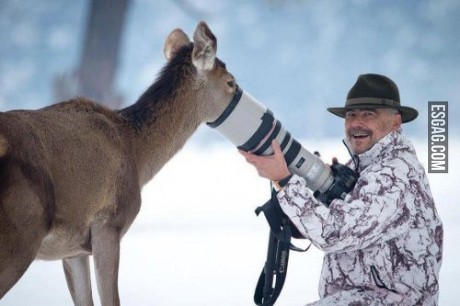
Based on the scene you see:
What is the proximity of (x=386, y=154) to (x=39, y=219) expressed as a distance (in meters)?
1.73

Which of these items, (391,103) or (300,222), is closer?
(300,222)

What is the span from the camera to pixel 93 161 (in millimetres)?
3637

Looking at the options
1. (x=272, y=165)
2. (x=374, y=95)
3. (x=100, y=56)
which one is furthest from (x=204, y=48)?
(x=100, y=56)

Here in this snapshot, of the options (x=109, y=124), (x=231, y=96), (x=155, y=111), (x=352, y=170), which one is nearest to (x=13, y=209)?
(x=109, y=124)

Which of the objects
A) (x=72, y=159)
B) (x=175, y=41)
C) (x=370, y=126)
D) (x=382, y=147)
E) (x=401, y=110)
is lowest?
(x=72, y=159)

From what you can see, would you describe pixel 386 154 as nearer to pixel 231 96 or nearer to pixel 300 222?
pixel 300 222

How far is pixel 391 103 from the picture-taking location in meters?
3.71

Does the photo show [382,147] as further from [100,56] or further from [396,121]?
[100,56]

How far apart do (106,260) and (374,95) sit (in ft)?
5.31

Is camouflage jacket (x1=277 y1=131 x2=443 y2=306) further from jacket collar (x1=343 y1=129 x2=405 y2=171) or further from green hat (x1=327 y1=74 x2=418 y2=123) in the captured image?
green hat (x1=327 y1=74 x2=418 y2=123)

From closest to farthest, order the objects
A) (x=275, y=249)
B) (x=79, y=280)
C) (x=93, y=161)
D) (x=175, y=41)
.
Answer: (x=93, y=161) < (x=275, y=249) < (x=79, y=280) < (x=175, y=41)

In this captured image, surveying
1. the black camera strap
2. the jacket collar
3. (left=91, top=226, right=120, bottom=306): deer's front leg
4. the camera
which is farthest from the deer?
the jacket collar

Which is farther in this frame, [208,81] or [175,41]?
[175,41]

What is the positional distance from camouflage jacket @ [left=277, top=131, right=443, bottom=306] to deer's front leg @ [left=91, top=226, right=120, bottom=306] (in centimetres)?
89
